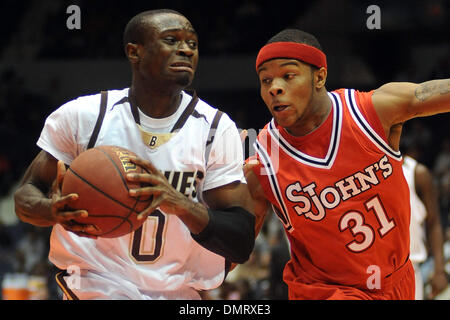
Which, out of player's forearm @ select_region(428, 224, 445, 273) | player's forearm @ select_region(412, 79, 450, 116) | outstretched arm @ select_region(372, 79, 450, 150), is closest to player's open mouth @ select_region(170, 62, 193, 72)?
outstretched arm @ select_region(372, 79, 450, 150)

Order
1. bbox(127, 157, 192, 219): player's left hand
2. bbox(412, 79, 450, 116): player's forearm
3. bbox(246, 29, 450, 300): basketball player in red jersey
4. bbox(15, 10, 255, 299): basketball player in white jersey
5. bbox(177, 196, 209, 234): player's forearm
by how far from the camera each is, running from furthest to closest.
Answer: bbox(246, 29, 450, 300): basketball player in red jersey, bbox(412, 79, 450, 116): player's forearm, bbox(15, 10, 255, 299): basketball player in white jersey, bbox(177, 196, 209, 234): player's forearm, bbox(127, 157, 192, 219): player's left hand

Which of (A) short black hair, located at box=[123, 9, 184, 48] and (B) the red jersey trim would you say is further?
(B) the red jersey trim

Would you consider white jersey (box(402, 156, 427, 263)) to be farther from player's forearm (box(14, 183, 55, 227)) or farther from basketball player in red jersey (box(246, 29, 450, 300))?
player's forearm (box(14, 183, 55, 227))

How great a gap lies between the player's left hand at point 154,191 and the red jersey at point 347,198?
35.4 inches

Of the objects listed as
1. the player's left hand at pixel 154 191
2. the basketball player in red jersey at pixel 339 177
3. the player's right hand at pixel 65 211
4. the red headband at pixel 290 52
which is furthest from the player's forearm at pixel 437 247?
the player's right hand at pixel 65 211

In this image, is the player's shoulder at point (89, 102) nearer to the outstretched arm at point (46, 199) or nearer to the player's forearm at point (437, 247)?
the outstretched arm at point (46, 199)

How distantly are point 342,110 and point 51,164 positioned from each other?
1.62 metres

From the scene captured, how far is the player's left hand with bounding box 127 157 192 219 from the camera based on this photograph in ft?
10.3

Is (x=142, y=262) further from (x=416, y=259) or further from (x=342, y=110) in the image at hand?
(x=416, y=259)

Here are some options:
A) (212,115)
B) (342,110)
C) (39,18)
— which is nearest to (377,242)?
(342,110)

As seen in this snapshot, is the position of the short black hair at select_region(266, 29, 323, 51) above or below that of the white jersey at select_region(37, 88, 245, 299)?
above

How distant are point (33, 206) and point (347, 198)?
165 cm

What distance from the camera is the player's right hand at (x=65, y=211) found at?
3158 millimetres

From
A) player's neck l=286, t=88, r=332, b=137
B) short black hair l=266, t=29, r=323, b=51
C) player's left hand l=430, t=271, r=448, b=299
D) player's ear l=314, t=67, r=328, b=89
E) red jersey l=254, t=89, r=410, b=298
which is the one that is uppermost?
short black hair l=266, t=29, r=323, b=51
